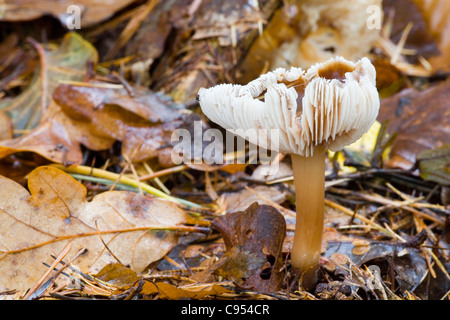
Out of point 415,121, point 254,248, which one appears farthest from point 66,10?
point 415,121

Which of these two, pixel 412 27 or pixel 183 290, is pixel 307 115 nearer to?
pixel 183 290

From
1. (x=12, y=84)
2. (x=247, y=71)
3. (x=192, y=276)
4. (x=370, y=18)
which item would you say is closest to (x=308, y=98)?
(x=192, y=276)

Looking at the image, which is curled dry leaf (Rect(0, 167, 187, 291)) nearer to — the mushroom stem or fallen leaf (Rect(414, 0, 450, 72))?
the mushroom stem

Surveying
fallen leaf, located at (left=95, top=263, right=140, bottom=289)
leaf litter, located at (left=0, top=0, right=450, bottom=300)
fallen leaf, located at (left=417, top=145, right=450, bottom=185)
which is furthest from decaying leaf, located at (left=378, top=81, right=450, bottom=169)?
fallen leaf, located at (left=95, top=263, right=140, bottom=289)

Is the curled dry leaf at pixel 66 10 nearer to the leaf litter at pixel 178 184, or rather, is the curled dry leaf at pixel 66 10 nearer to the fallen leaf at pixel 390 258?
the leaf litter at pixel 178 184
